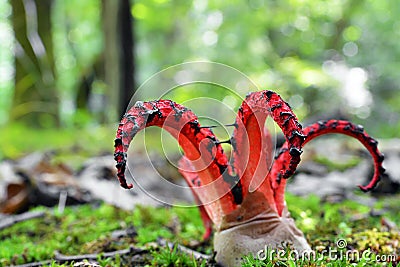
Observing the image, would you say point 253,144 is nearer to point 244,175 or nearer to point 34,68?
point 244,175

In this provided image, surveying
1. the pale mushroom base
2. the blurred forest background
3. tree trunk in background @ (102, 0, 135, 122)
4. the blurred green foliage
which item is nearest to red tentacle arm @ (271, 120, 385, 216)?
the pale mushroom base

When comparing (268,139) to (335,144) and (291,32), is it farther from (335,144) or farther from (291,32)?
(291,32)

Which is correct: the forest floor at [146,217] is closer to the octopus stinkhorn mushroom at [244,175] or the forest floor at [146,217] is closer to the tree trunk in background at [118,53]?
the octopus stinkhorn mushroom at [244,175]

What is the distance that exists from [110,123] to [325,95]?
6.55 m

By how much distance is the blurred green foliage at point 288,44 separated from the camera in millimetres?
10992

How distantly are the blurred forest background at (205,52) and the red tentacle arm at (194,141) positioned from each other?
4.47m

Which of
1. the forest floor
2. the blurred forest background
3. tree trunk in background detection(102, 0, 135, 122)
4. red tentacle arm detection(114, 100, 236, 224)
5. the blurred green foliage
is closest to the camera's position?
red tentacle arm detection(114, 100, 236, 224)

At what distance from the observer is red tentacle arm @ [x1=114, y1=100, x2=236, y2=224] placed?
1.56m

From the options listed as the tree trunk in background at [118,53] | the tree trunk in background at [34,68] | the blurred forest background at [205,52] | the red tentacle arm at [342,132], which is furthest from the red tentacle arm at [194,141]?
the tree trunk in background at [34,68]

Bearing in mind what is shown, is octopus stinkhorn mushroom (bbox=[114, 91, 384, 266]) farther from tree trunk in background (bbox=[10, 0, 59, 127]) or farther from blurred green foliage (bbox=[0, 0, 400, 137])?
blurred green foliage (bbox=[0, 0, 400, 137])

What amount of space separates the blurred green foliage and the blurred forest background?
0.04 m

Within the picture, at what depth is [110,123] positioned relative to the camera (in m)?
7.93

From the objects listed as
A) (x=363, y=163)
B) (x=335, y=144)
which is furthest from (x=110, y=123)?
(x=363, y=163)

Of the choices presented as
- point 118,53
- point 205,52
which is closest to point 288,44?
Answer: point 205,52
